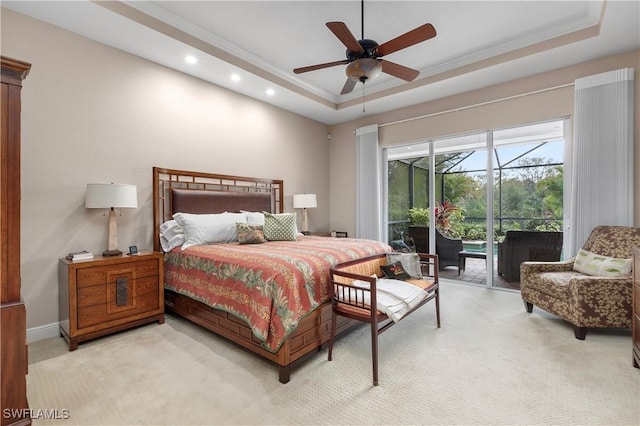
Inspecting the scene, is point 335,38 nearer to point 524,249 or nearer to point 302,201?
point 302,201

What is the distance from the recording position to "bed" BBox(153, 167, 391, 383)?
211 centimetres

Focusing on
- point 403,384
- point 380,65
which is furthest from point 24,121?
point 403,384

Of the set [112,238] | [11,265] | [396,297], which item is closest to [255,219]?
[112,238]

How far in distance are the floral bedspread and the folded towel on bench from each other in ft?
1.20

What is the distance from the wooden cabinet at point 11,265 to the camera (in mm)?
1373

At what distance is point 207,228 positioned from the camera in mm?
3502

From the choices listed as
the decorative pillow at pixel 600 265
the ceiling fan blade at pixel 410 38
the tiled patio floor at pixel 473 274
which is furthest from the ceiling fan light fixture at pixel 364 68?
the tiled patio floor at pixel 473 274

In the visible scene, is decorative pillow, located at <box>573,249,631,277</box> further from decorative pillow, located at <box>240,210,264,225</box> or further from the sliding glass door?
decorative pillow, located at <box>240,210,264,225</box>

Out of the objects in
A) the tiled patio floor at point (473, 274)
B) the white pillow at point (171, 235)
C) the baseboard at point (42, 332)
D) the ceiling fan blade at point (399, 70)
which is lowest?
the baseboard at point (42, 332)

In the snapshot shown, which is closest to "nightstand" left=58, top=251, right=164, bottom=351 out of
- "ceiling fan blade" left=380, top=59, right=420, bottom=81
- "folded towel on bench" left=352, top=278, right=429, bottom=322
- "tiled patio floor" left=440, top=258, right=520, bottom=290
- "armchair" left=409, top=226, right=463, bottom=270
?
"folded towel on bench" left=352, top=278, right=429, bottom=322

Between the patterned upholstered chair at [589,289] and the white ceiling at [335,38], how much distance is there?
6.84 feet

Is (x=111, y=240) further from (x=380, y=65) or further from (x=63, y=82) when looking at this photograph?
(x=380, y=65)

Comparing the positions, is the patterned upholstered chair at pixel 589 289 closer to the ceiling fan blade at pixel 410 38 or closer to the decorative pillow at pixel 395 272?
the decorative pillow at pixel 395 272

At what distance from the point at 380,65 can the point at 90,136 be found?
296 cm
